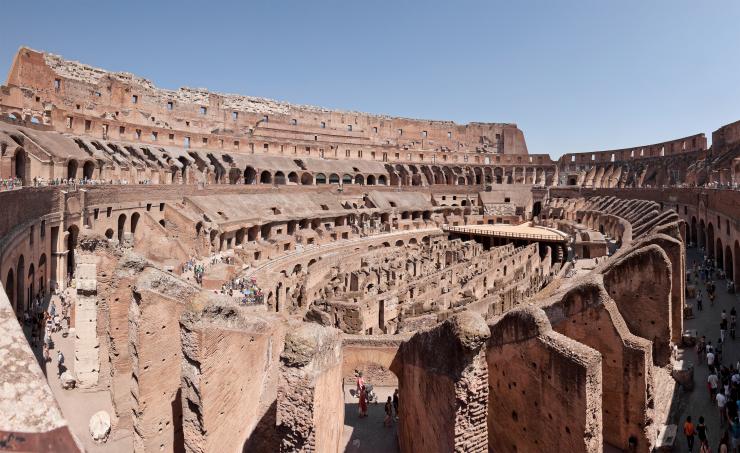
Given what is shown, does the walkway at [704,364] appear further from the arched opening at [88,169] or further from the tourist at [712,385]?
the arched opening at [88,169]

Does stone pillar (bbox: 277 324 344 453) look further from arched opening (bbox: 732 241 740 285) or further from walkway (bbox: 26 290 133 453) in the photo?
arched opening (bbox: 732 241 740 285)

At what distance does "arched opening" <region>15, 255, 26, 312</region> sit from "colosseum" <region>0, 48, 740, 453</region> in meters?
0.09

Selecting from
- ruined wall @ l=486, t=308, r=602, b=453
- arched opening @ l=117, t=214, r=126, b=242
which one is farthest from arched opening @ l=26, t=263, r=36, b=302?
ruined wall @ l=486, t=308, r=602, b=453

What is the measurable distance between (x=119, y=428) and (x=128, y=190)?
18406 mm

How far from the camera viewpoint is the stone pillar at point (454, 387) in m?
5.85

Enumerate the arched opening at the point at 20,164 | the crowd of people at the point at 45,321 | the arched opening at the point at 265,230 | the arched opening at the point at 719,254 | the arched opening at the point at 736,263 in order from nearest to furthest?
1. the crowd of people at the point at 45,321
2. the arched opening at the point at 736,263
3. the arched opening at the point at 719,254
4. the arched opening at the point at 20,164
5. the arched opening at the point at 265,230

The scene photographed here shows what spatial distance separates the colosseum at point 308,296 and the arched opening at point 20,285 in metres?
0.09

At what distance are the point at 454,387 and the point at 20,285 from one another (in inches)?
615

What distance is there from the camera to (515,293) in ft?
56.4

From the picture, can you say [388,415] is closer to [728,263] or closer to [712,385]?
[712,385]

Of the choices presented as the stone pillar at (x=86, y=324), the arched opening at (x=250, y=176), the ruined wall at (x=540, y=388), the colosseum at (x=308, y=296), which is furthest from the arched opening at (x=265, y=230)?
the ruined wall at (x=540, y=388)

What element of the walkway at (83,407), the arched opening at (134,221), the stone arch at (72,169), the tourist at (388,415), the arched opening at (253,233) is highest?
the stone arch at (72,169)

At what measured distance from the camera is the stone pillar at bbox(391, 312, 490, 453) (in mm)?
5846

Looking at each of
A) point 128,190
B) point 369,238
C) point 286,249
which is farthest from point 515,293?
point 128,190
